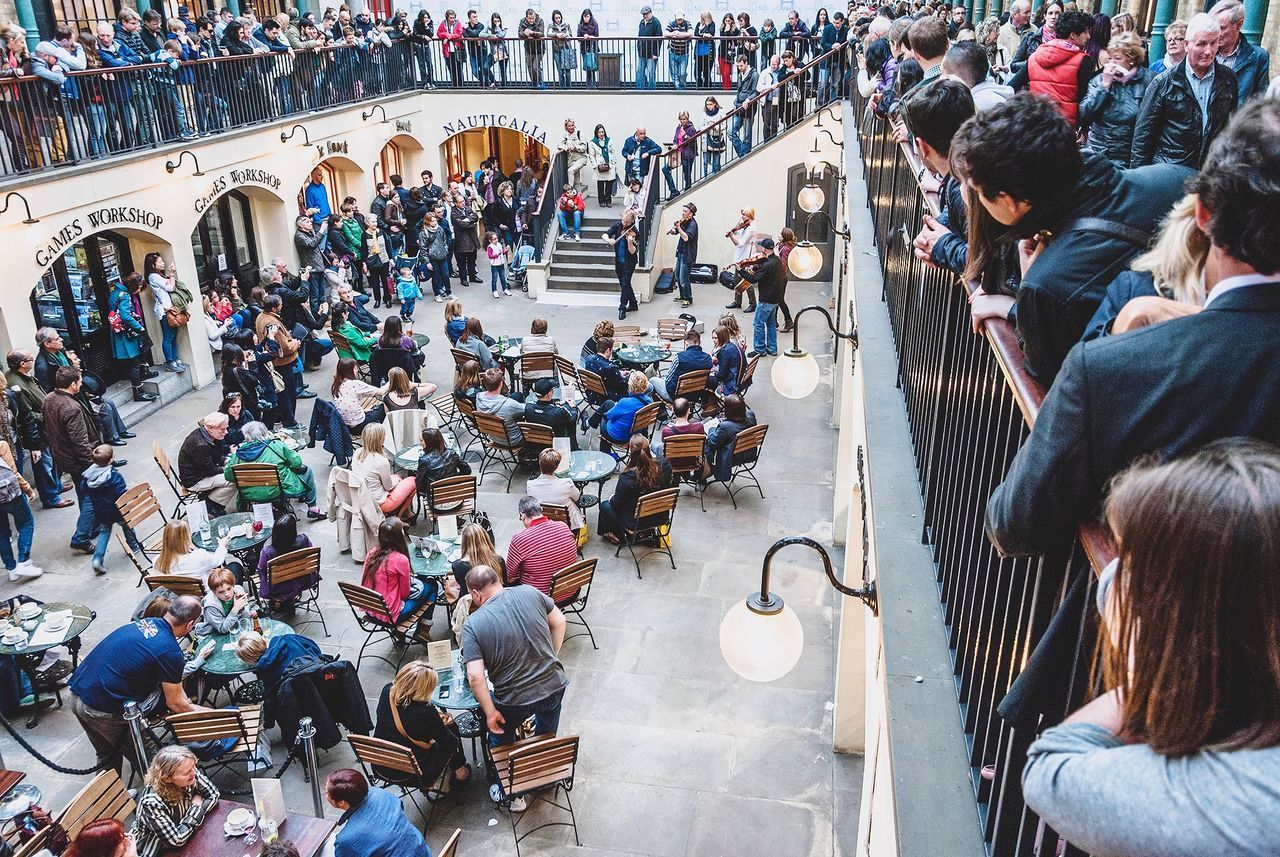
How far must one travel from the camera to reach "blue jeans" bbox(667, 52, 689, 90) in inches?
903

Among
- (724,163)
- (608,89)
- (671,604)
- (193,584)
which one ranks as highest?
(608,89)

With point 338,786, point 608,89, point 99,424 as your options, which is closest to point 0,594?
point 99,424

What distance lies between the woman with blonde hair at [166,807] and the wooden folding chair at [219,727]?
102cm

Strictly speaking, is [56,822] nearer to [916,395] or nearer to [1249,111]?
[916,395]

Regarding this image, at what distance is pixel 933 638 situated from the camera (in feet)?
11.0

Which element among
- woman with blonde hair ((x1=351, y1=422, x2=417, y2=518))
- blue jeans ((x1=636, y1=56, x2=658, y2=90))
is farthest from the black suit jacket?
blue jeans ((x1=636, y1=56, x2=658, y2=90))

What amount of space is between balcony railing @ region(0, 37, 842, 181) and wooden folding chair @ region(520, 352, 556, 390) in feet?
20.8

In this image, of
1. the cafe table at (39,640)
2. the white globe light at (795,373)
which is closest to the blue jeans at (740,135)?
the white globe light at (795,373)

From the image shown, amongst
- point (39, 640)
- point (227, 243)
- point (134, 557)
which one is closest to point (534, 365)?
point (134, 557)

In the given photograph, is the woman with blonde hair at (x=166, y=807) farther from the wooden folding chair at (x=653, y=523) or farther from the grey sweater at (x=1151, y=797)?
the grey sweater at (x=1151, y=797)

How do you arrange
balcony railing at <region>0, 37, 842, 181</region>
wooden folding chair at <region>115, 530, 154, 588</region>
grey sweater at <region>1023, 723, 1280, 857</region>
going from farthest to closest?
balcony railing at <region>0, 37, 842, 181</region> < wooden folding chair at <region>115, 530, 154, 588</region> < grey sweater at <region>1023, 723, 1280, 857</region>

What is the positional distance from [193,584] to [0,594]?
307 cm

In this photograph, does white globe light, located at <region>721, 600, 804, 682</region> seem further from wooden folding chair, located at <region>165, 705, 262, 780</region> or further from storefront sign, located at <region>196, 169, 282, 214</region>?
storefront sign, located at <region>196, 169, 282, 214</region>

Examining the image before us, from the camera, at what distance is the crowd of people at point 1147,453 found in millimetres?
1161
